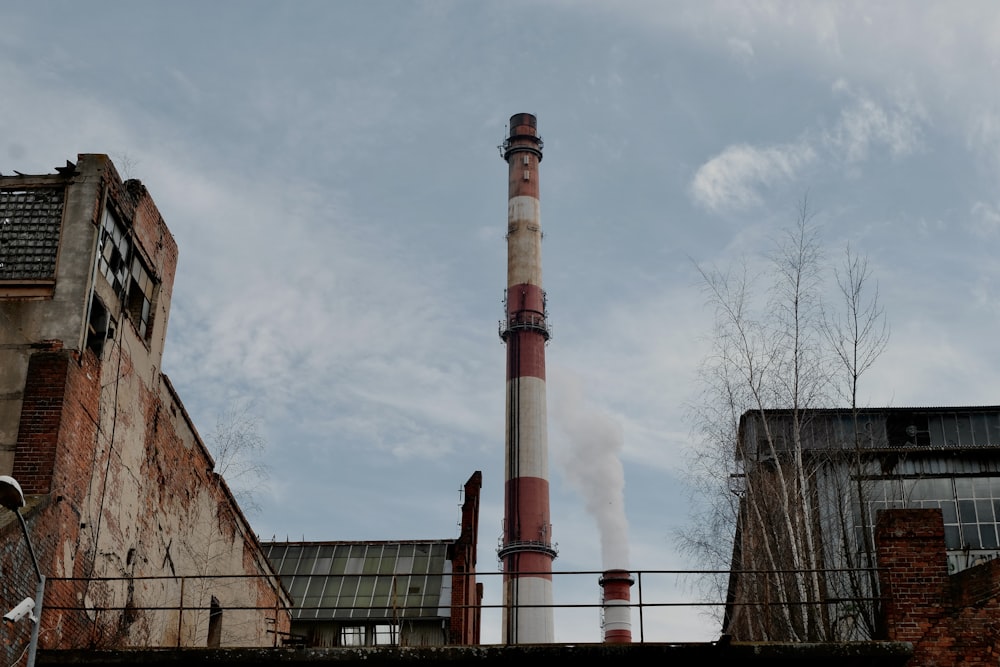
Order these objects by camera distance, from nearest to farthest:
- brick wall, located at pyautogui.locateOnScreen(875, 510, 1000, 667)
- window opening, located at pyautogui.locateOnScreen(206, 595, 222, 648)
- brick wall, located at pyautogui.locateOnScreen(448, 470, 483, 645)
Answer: brick wall, located at pyautogui.locateOnScreen(875, 510, 1000, 667) → window opening, located at pyautogui.locateOnScreen(206, 595, 222, 648) → brick wall, located at pyautogui.locateOnScreen(448, 470, 483, 645)

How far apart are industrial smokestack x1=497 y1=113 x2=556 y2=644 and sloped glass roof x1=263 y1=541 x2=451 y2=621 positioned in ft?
23.3

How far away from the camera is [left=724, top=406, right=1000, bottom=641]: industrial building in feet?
62.7

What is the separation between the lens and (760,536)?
2080 centimetres

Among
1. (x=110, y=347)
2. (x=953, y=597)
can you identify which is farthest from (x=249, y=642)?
(x=953, y=597)

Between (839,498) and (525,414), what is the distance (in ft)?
87.6

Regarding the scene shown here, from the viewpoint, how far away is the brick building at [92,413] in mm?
14375

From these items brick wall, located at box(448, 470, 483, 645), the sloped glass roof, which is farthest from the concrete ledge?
the sloped glass roof

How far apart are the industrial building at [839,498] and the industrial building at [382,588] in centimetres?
790

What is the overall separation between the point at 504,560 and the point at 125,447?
2833 centimetres

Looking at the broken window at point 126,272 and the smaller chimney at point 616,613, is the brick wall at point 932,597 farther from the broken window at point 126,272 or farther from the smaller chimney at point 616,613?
the smaller chimney at point 616,613

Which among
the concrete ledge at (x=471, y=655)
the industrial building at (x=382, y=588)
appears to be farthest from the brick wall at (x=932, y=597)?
the industrial building at (x=382, y=588)

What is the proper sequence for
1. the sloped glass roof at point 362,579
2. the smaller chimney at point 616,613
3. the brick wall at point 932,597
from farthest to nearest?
the smaller chimney at point 616,613
the sloped glass roof at point 362,579
the brick wall at point 932,597

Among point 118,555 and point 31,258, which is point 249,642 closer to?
point 118,555

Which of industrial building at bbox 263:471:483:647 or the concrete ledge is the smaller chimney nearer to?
industrial building at bbox 263:471:483:647
